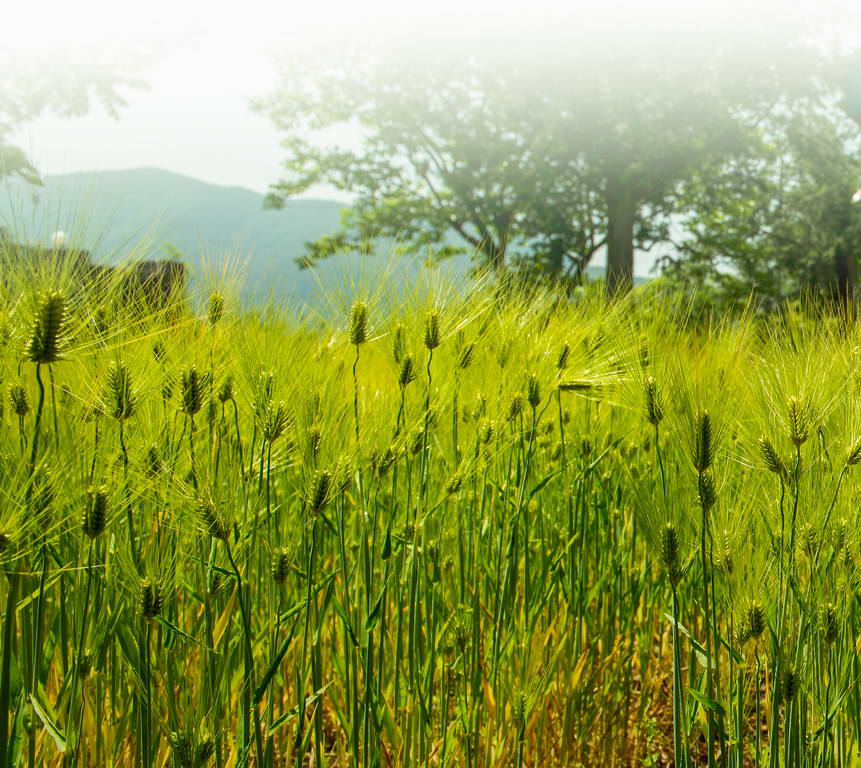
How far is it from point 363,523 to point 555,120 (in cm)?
1217

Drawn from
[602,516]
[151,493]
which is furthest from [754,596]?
[602,516]

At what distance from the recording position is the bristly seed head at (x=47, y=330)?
796mm

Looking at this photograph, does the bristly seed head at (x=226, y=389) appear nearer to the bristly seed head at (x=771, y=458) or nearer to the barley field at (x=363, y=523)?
the barley field at (x=363, y=523)

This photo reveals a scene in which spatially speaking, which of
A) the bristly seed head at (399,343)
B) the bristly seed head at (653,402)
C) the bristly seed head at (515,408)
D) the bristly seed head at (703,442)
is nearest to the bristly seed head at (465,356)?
the bristly seed head at (515,408)

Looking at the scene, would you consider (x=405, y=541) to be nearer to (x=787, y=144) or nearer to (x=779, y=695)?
(x=779, y=695)

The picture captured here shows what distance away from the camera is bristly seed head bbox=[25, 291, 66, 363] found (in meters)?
0.80

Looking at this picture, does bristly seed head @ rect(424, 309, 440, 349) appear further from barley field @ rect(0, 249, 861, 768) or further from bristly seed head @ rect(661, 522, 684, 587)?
bristly seed head @ rect(661, 522, 684, 587)

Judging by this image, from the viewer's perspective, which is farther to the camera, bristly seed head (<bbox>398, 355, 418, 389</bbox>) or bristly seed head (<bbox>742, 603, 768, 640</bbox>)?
bristly seed head (<bbox>398, 355, 418, 389</bbox>)

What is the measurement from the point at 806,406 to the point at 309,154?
51.5ft

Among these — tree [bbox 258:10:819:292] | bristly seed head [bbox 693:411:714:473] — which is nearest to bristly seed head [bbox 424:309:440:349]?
bristly seed head [bbox 693:411:714:473]

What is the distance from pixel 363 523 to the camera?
3.60 feet

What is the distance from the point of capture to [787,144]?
14.0 m

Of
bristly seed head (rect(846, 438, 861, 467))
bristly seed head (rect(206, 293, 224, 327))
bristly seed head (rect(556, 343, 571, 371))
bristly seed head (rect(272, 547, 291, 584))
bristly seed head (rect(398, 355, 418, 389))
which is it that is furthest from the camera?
bristly seed head (rect(556, 343, 571, 371))

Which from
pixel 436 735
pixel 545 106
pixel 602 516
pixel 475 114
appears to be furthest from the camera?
pixel 475 114
